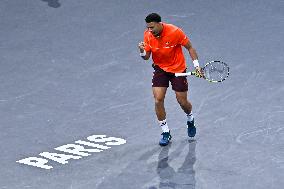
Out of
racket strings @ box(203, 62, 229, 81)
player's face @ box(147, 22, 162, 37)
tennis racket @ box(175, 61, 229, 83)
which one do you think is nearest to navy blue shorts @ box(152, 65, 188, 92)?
tennis racket @ box(175, 61, 229, 83)

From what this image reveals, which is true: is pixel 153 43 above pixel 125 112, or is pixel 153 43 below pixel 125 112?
A: above

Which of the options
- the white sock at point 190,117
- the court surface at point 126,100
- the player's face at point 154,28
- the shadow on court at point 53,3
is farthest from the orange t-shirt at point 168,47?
the shadow on court at point 53,3

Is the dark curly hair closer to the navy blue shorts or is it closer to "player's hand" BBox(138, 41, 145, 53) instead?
"player's hand" BBox(138, 41, 145, 53)

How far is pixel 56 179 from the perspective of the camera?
450 inches

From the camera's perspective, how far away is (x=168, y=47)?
1239cm

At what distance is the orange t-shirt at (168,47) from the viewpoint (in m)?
12.3

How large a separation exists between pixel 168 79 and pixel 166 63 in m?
0.26

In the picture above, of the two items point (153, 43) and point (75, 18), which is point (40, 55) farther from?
point (153, 43)

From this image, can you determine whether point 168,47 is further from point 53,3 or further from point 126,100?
point 53,3

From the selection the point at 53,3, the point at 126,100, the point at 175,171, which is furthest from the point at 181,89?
the point at 53,3

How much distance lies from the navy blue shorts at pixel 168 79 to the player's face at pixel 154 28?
27.1 inches

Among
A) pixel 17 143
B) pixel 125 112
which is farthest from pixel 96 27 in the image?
pixel 17 143

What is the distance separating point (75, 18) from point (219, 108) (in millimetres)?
5901

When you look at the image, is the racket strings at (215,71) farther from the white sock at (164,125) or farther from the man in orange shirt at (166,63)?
the white sock at (164,125)
